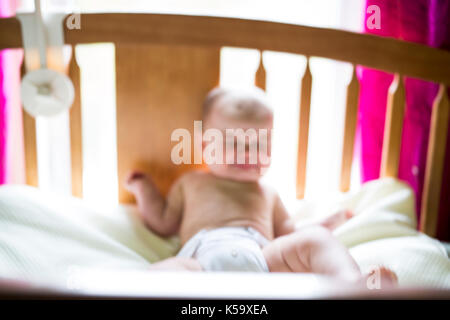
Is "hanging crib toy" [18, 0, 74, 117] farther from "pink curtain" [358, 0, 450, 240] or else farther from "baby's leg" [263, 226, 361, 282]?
"pink curtain" [358, 0, 450, 240]

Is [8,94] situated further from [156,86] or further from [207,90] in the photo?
[207,90]

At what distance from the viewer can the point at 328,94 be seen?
1073mm

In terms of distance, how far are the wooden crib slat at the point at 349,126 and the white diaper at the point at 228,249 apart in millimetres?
332

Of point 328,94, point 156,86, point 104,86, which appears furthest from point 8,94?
point 328,94

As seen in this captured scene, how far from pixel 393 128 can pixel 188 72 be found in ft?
1.84

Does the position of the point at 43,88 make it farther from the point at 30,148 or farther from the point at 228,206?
the point at 228,206

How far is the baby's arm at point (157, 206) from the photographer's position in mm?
938

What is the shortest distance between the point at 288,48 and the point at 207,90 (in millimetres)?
231

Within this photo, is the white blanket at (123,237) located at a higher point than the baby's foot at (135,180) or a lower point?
lower

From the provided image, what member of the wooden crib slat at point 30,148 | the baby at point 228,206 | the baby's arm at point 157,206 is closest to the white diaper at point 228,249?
the baby at point 228,206

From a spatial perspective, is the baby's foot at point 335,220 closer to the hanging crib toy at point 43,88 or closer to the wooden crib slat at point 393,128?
the wooden crib slat at point 393,128

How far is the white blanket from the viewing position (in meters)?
0.69

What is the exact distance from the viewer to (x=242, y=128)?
0.88 m

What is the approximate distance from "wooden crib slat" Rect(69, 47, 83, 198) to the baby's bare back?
0.28 m
